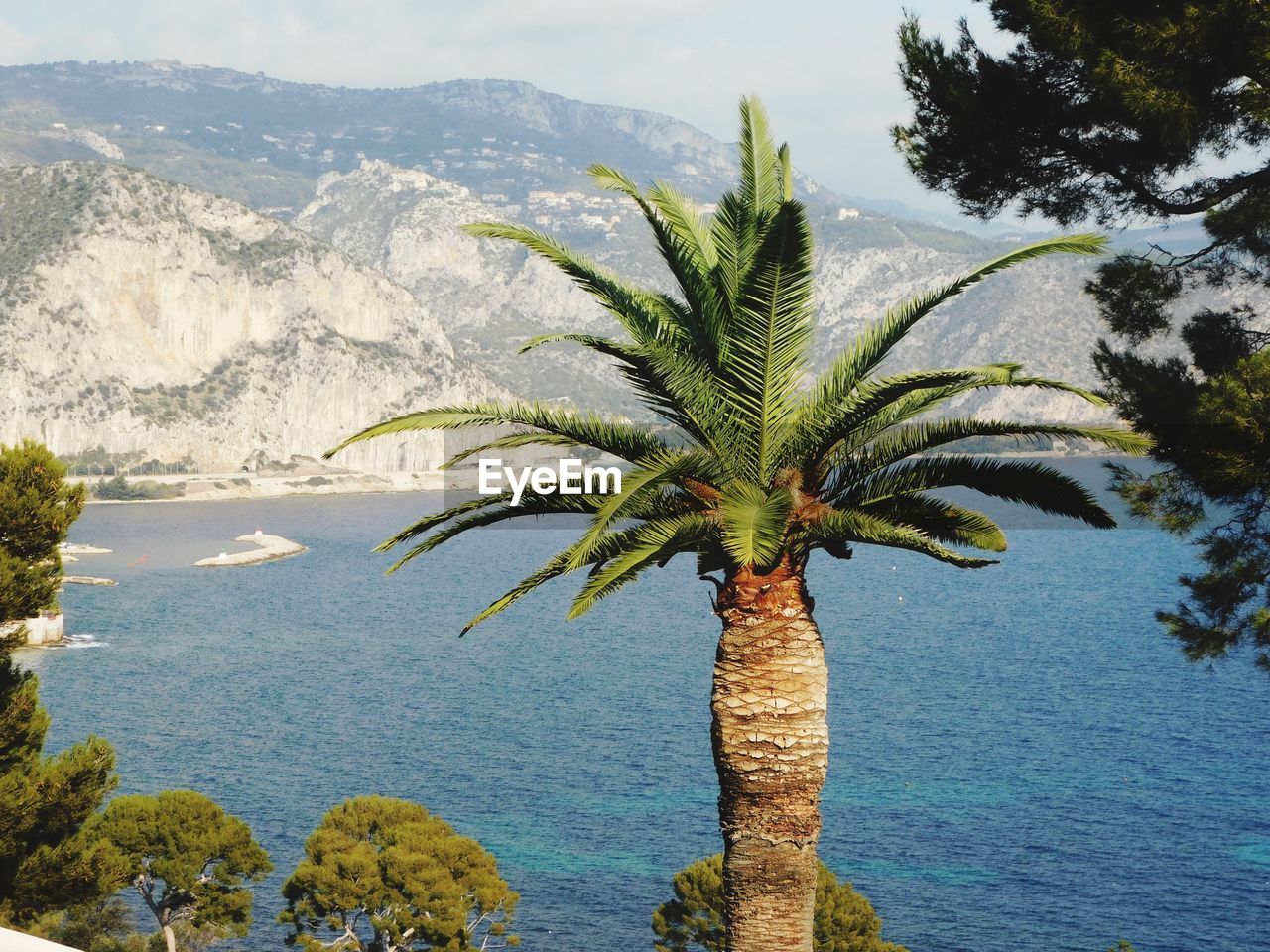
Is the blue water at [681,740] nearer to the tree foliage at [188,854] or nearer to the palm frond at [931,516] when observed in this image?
the tree foliage at [188,854]

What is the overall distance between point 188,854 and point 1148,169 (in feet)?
85.1

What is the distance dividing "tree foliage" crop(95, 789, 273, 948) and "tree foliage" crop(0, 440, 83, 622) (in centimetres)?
1313

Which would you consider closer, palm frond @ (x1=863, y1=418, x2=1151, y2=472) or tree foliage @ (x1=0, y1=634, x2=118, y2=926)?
palm frond @ (x1=863, y1=418, x2=1151, y2=472)

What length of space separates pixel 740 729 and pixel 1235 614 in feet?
26.9

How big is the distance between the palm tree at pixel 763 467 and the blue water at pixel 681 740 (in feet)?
94.8

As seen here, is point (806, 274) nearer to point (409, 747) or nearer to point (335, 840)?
point (335, 840)

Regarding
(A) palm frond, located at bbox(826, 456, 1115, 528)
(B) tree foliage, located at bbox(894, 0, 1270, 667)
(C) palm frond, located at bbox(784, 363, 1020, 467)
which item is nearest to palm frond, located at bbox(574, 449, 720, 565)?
(C) palm frond, located at bbox(784, 363, 1020, 467)

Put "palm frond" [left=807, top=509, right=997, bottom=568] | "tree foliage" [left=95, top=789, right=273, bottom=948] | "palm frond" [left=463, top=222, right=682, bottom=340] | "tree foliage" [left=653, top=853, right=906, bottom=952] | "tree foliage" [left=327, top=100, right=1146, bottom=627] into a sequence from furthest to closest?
1. "tree foliage" [left=95, top=789, right=273, bottom=948]
2. "tree foliage" [left=653, top=853, right=906, bottom=952]
3. "palm frond" [left=463, top=222, right=682, bottom=340]
4. "tree foliage" [left=327, top=100, right=1146, bottom=627]
5. "palm frond" [left=807, top=509, right=997, bottom=568]

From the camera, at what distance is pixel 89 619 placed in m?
98.1

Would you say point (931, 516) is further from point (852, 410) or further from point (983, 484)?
point (852, 410)

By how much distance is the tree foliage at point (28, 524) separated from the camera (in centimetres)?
1964

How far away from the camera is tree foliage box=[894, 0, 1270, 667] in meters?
13.6

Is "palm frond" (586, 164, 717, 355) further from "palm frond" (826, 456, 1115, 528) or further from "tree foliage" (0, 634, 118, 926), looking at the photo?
"tree foliage" (0, 634, 118, 926)

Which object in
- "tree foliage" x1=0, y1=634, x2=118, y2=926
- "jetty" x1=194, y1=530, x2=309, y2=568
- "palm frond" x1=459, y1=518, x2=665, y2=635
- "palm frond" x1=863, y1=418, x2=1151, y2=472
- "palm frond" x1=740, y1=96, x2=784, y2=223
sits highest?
"palm frond" x1=740, y1=96, x2=784, y2=223
